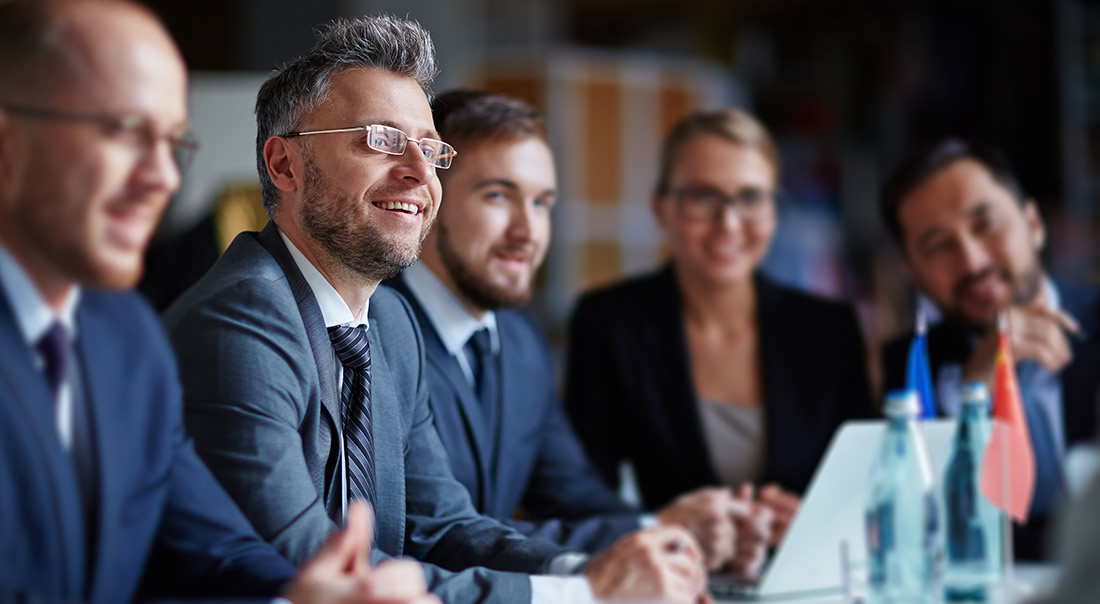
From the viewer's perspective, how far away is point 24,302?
2.40 ft

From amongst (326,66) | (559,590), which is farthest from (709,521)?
(326,66)

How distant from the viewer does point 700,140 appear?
83.0 inches

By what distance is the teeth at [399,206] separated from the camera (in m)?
1.03

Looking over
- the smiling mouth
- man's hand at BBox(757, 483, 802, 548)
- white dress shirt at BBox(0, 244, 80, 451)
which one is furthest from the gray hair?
man's hand at BBox(757, 483, 802, 548)

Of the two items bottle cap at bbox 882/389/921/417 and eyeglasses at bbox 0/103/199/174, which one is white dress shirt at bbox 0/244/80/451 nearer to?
eyeglasses at bbox 0/103/199/174

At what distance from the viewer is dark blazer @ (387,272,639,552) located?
1.35m

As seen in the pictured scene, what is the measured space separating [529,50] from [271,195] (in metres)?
4.03

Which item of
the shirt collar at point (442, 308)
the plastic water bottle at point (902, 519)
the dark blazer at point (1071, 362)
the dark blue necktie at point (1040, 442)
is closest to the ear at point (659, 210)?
the dark blazer at point (1071, 362)

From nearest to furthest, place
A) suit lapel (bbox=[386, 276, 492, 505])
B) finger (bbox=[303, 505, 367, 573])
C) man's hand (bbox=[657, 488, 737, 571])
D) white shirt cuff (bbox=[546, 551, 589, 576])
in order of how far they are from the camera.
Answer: finger (bbox=[303, 505, 367, 573])
white shirt cuff (bbox=[546, 551, 589, 576])
suit lapel (bbox=[386, 276, 492, 505])
man's hand (bbox=[657, 488, 737, 571])

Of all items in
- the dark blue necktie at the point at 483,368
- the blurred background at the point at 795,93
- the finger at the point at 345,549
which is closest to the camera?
the finger at the point at 345,549

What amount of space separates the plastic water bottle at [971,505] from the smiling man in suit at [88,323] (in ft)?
2.86

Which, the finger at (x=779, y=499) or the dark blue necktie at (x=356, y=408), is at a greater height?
the dark blue necktie at (x=356, y=408)

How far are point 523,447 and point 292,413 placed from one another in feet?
2.36

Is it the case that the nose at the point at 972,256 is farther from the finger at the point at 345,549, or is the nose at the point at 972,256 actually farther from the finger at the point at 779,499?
the finger at the point at 345,549
